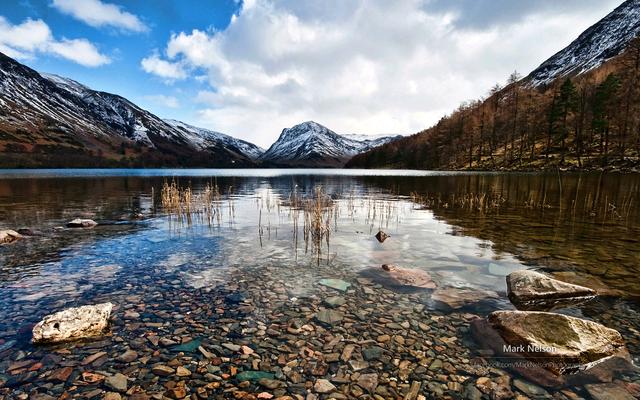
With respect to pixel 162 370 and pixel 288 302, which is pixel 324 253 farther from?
pixel 162 370

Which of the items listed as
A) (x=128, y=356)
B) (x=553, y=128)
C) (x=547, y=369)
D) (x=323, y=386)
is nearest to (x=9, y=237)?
(x=128, y=356)

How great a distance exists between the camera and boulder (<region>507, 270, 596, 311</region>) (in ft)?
29.8

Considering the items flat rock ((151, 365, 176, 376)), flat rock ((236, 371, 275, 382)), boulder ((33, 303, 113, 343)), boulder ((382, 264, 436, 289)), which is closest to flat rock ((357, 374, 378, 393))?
flat rock ((236, 371, 275, 382))

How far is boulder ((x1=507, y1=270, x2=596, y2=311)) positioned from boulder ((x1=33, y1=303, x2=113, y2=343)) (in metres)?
11.0

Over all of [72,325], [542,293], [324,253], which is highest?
[542,293]

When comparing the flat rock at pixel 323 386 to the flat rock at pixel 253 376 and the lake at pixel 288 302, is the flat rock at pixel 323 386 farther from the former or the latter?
the flat rock at pixel 253 376

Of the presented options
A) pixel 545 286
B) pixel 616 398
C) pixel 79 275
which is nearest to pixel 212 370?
pixel 616 398

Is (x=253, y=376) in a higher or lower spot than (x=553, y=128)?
lower

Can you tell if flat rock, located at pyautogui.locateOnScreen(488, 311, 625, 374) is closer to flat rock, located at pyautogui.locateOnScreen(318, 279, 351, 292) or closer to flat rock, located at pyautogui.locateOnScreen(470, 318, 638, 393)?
flat rock, located at pyautogui.locateOnScreen(470, 318, 638, 393)

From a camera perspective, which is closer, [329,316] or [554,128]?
[329,316]

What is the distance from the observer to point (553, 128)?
9562cm

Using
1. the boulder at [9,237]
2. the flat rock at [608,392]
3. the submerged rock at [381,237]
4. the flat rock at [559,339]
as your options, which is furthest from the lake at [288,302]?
the boulder at [9,237]

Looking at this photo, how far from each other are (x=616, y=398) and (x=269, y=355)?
625 cm

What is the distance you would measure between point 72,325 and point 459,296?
1027 cm
